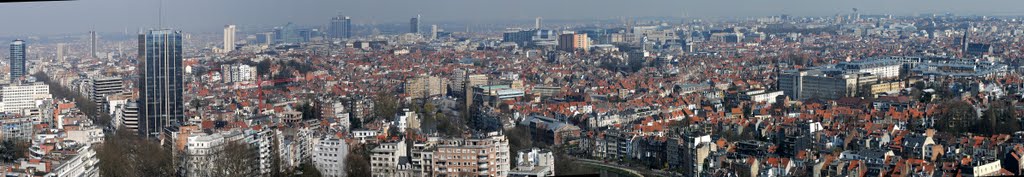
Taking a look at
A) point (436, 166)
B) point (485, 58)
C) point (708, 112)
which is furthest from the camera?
point (485, 58)

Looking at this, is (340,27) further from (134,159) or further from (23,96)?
(134,159)

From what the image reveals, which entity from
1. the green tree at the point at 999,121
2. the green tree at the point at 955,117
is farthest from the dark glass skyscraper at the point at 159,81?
the green tree at the point at 999,121

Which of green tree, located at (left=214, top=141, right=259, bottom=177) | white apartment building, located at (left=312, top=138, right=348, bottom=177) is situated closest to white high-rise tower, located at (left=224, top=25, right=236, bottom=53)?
white apartment building, located at (left=312, top=138, right=348, bottom=177)

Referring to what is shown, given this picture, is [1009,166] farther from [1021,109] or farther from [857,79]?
[857,79]

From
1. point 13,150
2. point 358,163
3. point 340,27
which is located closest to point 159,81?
point 340,27

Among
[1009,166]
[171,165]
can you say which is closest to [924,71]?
[1009,166]

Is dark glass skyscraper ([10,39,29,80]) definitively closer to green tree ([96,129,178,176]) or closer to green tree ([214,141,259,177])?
green tree ([96,129,178,176])
